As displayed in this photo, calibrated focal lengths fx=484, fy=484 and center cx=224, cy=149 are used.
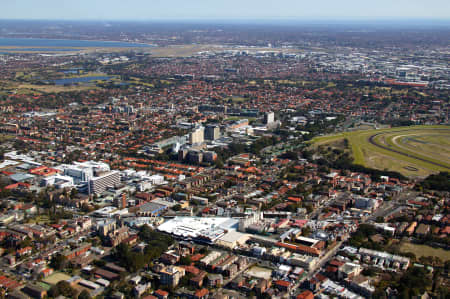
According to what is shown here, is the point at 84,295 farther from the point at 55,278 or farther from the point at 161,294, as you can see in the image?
the point at 161,294

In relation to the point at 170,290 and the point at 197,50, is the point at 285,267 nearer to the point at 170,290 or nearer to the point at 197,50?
the point at 170,290

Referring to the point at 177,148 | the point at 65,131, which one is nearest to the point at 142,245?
the point at 177,148

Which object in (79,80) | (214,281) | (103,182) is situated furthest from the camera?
(79,80)

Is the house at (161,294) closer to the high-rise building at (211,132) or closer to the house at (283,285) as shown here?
the house at (283,285)

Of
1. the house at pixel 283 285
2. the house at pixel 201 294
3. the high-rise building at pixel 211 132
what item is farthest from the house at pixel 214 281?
the high-rise building at pixel 211 132

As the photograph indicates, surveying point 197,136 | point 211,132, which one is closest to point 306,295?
point 197,136

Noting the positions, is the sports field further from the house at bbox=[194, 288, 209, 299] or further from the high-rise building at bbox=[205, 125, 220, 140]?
the house at bbox=[194, 288, 209, 299]
